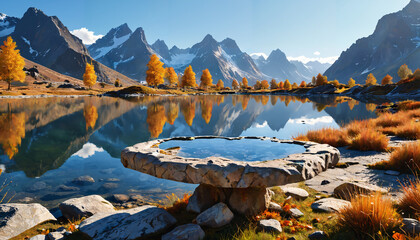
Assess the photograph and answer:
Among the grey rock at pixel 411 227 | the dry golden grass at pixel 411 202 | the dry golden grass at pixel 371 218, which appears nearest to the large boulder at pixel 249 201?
the dry golden grass at pixel 371 218

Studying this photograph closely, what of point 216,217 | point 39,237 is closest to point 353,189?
point 216,217

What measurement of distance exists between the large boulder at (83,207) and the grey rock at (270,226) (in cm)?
390

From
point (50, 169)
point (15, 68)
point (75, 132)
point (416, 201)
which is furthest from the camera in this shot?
point (15, 68)

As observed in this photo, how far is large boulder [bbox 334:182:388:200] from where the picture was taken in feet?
16.6

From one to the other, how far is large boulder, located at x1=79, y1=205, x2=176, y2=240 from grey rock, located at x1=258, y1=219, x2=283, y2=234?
188 cm

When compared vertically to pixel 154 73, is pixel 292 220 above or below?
below

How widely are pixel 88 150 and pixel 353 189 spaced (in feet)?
40.2

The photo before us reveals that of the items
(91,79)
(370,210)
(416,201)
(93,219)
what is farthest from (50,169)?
(91,79)

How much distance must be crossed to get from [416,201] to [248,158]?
319 cm

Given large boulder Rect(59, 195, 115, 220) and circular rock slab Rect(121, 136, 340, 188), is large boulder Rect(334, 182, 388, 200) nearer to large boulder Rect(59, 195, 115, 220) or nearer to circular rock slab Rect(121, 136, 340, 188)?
circular rock slab Rect(121, 136, 340, 188)

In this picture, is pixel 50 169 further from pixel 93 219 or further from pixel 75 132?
pixel 75 132

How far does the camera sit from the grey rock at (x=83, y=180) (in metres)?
8.09

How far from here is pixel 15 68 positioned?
61250 millimetres

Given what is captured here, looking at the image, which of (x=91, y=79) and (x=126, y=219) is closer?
(x=126, y=219)
